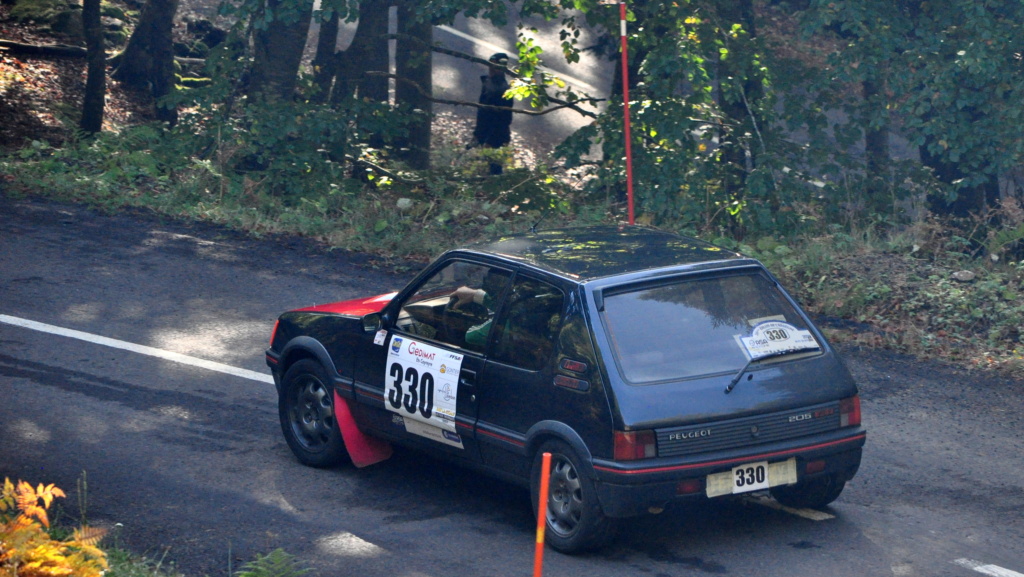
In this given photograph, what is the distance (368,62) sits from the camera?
1741 centimetres

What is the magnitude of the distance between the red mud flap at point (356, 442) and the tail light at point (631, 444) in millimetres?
2258

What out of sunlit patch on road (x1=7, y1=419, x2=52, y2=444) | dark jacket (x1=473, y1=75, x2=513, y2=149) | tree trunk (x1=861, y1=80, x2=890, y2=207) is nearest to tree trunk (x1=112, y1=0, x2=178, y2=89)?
dark jacket (x1=473, y1=75, x2=513, y2=149)

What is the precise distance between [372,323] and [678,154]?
299 inches

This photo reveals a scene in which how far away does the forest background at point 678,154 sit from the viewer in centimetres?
1195

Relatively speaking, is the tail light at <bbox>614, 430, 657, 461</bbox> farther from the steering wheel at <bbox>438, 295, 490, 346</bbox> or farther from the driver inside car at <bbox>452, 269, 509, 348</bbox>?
the steering wheel at <bbox>438, 295, 490, 346</bbox>

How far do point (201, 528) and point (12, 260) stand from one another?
7.24 meters

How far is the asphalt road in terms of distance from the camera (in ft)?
19.2

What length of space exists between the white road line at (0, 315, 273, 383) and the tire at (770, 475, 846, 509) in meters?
4.36

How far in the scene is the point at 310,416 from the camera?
294 inches

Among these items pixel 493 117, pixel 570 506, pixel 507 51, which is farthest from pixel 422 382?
pixel 507 51

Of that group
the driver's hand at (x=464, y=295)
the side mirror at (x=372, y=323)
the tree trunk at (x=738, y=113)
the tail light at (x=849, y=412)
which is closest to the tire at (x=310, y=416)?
the side mirror at (x=372, y=323)

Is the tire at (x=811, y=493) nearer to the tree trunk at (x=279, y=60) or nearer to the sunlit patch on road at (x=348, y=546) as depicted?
the sunlit patch on road at (x=348, y=546)

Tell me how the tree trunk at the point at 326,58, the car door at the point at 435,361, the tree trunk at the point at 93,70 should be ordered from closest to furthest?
the car door at the point at 435,361 < the tree trunk at the point at 93,70 < the tree trunk at the point at 326,58

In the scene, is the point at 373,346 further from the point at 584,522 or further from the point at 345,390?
the point at 584,522
